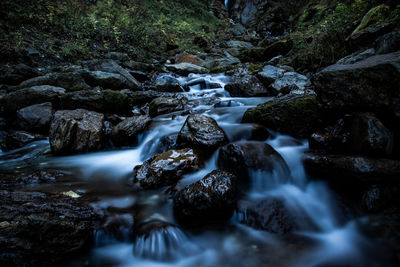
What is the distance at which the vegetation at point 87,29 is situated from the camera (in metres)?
9.24

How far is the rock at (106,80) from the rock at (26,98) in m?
1.95

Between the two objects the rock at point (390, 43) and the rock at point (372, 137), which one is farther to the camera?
the rock at point (390, 43)

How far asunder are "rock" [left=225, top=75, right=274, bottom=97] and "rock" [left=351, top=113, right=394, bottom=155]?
16.4 feet

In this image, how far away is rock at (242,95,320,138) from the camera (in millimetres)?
3641

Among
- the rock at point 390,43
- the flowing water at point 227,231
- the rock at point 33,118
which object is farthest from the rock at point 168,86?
the rock at point 390,43

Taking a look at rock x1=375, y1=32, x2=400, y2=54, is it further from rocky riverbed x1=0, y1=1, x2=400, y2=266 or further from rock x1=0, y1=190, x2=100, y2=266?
rock x1=0, y1=190, x2=100, y2=266

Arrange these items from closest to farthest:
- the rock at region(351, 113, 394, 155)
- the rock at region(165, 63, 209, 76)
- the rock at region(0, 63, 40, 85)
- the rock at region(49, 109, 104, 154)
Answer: the rock at region(351, 113, 394, 155) → the rock at region(49, 109, 104, 154) → the rock at region(0, 63, 40, 85) → the rock at region(165, 63, 209, 76)

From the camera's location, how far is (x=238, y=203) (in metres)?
2.62

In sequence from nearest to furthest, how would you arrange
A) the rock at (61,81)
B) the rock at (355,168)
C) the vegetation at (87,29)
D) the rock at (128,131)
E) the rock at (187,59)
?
the rock at (355,168) → the rock at (128,131) → the rock at (61,81) → the vegetation at (87,29) → the rock at (187,59)

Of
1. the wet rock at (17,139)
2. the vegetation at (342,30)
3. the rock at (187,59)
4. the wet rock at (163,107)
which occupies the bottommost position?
the wet rock at (17,139)

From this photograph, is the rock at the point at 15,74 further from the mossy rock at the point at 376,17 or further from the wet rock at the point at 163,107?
the mossy rock at the point at 376,17

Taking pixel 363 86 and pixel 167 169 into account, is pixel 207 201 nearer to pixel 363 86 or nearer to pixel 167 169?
pixel 167 169

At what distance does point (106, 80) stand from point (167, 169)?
20.0 feet

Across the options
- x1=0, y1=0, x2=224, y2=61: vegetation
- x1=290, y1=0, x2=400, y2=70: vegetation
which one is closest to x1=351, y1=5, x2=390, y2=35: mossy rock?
x1=290, y1=0, x2=400, y2=70: vegetation
